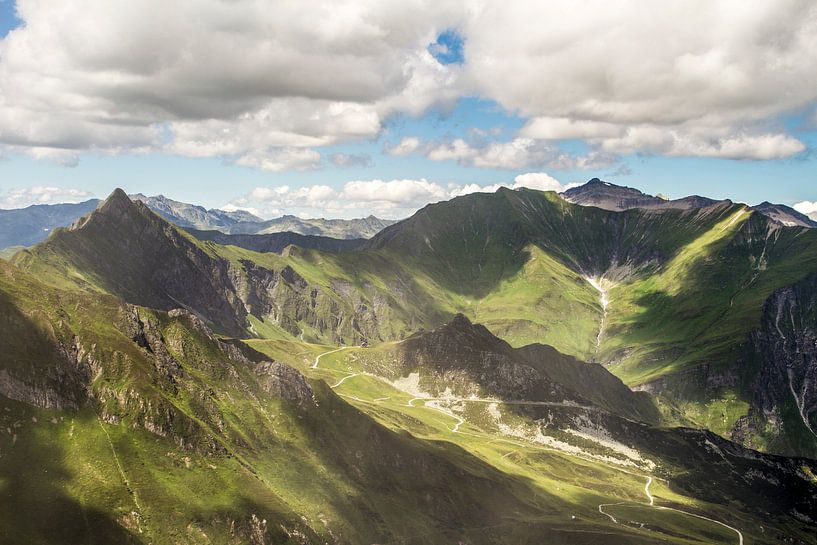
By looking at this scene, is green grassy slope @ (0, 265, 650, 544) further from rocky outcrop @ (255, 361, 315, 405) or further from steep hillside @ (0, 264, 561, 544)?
rocky outcrop @ (255, 361, 315, 405)

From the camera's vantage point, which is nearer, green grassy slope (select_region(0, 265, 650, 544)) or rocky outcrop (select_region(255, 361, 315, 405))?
green grassy slope (select_region(0, 265, 650, 544))

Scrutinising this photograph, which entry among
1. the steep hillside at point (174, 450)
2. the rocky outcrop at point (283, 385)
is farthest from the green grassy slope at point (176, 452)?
the rocky outcrop at point (283, 385)

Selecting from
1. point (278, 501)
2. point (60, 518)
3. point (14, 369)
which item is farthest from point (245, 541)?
point (14, 369)

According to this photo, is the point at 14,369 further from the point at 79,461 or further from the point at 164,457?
the point at 164,457

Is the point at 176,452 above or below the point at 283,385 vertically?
below

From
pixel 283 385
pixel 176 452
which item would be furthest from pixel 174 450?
pixel 283 385

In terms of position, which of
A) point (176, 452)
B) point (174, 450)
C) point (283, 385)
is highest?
point (283, 385)

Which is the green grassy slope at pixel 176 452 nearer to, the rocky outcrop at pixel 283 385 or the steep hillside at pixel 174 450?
the steep hillside at pixel 174 450

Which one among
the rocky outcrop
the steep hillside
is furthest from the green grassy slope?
the rocky outcrop

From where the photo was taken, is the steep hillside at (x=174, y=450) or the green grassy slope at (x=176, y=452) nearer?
the steep hillside at (x=174, y=450)

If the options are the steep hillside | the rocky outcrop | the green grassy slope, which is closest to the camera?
the steep hillside

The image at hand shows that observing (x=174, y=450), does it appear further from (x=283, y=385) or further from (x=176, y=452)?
(x=283, y=385)
